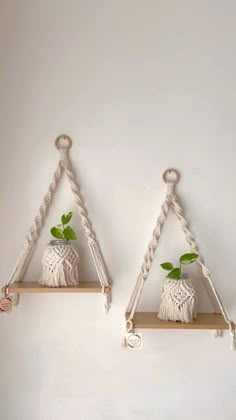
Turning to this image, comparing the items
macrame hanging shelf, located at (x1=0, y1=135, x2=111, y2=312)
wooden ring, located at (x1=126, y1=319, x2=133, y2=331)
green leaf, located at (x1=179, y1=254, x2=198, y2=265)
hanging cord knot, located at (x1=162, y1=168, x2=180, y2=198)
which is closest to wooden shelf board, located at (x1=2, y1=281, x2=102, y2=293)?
macrame hanging shelf, located at (x1=0, y1=135, x2=111, y2=312)

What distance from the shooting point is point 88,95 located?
4.07 ft

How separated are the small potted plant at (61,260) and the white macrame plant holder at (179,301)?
24cm

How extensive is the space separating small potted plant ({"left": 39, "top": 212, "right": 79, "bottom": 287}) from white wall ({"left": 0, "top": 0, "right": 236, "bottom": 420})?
80 mm

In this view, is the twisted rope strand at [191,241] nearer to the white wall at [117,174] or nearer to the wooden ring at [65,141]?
the white wall at [117,174]

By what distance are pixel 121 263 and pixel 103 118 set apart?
41 cm

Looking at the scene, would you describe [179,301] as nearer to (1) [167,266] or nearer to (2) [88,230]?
(1) [167,266]

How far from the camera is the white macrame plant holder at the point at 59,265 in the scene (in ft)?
3.63

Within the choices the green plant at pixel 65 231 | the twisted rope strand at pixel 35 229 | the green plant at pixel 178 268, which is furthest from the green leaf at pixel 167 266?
the twisted rope strand at pixel 35 229

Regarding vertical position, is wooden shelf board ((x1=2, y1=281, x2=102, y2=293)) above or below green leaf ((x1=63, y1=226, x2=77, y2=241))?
below

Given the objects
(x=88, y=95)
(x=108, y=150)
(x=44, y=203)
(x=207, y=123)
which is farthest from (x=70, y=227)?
(x=207, y=123)

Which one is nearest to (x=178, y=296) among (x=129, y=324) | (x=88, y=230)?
(x=129, y=324)

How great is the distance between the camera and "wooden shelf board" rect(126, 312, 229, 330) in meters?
1.08

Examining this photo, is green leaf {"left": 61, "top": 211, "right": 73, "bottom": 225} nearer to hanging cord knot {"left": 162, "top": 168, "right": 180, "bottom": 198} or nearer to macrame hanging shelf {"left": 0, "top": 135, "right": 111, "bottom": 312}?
macrame hanging shelf {"left": 0, "top": 135, "right": 111, "bottom": 312}

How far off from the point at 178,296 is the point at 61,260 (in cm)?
30
